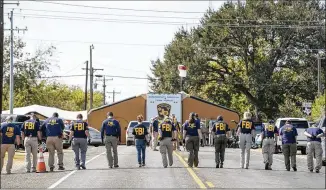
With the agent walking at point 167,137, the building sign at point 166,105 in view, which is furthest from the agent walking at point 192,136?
the building sign at point 166,105

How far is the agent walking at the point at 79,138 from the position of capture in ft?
76.6

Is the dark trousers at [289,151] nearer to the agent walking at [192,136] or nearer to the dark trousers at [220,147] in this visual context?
the dark trousers at [220,147]

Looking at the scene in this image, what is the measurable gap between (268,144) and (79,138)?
658cm

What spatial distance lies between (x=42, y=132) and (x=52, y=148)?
2.07 ft

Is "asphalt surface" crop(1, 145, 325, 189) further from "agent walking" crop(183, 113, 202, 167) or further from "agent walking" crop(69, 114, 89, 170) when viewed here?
"agent walking" crop(183, 113, 202, 167)

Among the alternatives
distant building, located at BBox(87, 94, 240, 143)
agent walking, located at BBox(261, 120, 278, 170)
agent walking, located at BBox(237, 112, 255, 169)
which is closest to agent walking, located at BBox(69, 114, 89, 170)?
agent walking, located at BBox(237, 112, 255, 169)

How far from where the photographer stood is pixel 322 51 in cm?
6569

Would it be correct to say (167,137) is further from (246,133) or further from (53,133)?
(53,133)

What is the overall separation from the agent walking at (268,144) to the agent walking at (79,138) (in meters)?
6.19

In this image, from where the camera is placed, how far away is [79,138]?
23500 mm

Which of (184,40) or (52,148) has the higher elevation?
(184,40)

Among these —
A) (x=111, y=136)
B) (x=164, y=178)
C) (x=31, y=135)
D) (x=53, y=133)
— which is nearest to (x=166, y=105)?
(x=111, y=136)

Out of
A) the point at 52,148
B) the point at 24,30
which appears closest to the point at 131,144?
the point at 24,30

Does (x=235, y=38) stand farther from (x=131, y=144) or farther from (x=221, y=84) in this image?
(x=131, y=144)
